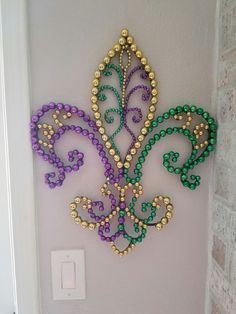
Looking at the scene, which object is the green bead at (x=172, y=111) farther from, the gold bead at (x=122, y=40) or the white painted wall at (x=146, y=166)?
the gold bead at (x=122, y=40)

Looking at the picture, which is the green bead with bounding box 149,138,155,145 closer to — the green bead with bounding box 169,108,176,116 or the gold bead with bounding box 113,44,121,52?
the green bead with bounding box 169,108,176,116

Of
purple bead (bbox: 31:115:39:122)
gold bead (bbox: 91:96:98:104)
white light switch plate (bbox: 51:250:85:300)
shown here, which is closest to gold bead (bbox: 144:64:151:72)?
gold bead (bbox: 91:96:98:104)

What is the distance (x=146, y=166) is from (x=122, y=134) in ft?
0.29

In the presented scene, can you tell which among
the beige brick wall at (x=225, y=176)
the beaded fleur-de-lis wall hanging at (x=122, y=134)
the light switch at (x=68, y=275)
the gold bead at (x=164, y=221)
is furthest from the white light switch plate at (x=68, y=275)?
the beige brick wall at (x=225, y=176)

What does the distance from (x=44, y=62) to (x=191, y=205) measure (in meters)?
0.45

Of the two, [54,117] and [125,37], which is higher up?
[125,37]

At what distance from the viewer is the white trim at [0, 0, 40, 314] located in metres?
0.55

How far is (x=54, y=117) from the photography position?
1.87ft

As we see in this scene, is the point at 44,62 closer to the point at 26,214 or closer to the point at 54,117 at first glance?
the point at 54,117

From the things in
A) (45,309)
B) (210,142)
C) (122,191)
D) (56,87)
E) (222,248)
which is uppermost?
(56,87)

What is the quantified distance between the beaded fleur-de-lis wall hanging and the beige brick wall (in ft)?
0.13

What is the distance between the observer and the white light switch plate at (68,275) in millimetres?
631

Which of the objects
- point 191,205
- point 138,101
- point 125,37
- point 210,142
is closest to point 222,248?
point 191,205

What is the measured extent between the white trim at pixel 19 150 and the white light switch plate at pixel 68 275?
44mm
